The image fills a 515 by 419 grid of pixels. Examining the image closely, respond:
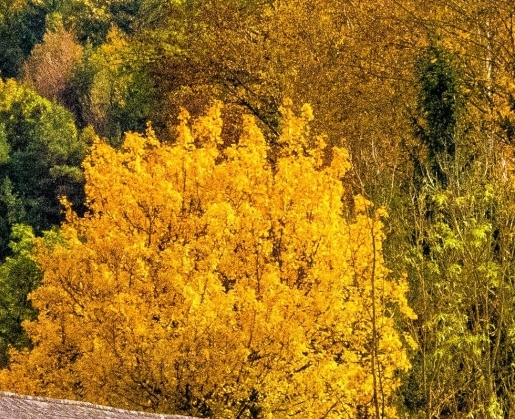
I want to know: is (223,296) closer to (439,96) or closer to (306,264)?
(306,264)

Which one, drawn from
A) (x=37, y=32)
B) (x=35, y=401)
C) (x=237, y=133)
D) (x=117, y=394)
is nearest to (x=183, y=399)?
(x=117, y=394)

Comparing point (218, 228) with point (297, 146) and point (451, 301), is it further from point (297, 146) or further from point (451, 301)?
point (451, 301)

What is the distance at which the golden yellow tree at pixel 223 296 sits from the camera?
18.7m

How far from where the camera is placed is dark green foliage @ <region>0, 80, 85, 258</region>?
225ft

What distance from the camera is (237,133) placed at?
3431 centimetres

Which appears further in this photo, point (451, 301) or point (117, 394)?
point (117, 394)

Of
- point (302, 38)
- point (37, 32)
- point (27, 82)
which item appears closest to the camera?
point (302, 38)

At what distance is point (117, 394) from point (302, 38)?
1744 centimetres

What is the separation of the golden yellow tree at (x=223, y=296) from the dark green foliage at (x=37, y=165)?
149ft

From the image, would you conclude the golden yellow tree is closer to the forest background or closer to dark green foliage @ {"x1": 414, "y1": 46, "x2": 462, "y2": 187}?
the forest background

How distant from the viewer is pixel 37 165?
7131 centimetres

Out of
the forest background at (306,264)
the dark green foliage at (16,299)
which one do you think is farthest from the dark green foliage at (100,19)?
the forest background at (306,264)

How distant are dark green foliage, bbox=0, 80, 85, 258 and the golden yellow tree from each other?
45292mm

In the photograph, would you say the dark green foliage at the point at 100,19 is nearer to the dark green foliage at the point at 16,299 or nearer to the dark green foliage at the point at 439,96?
the dark green foliage at the point at 16,299
